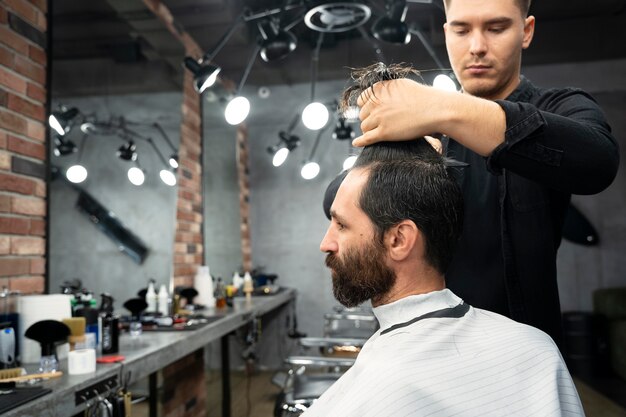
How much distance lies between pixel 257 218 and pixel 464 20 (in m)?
5.43

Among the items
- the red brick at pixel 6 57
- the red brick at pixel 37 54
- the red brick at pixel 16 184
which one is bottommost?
the red brick at pixel 16 184

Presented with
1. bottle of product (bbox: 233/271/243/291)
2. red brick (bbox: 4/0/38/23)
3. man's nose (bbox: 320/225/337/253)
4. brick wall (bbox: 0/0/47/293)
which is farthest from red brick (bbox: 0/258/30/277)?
bottle of product (bbox: 233/271/243/291)

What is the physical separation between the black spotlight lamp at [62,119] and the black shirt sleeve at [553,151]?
83.5 inches

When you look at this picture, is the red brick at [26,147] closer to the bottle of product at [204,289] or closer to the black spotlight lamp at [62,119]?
the black spotlight lamp at [62,119]

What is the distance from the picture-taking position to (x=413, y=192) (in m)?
0.95

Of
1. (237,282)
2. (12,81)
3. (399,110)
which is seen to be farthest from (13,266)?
(237,282)

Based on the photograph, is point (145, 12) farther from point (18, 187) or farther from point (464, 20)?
point (464, 20)

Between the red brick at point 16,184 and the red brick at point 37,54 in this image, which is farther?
the red brick at point 37,54

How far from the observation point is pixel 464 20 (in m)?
0.99

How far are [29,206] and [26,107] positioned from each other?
1.30 ft

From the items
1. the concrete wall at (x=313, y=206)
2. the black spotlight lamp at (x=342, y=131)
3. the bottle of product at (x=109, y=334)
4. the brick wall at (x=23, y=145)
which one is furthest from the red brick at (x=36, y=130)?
the black spotlight lamp at (x=342, y=131)

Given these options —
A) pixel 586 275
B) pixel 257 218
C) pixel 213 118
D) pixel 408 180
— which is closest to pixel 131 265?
pixel 213 118

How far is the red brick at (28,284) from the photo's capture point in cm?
208

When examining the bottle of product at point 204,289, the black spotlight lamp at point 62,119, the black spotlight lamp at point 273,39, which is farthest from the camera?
the bottle of product at point 204,289
